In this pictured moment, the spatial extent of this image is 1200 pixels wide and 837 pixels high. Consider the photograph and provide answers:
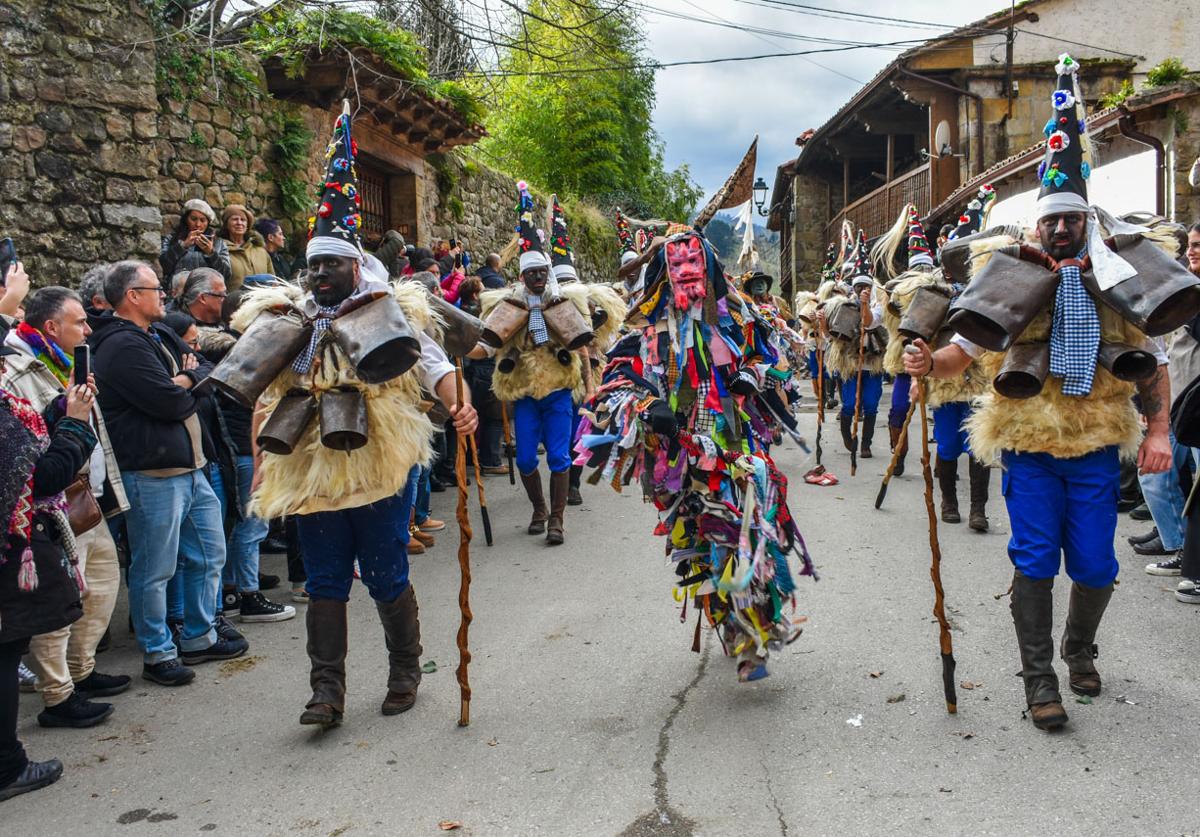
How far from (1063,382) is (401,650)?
3.01 meters

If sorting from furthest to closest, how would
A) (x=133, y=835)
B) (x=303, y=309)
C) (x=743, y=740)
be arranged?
(x=303, y=309), (x=743, y=740), (x=133, y=835)

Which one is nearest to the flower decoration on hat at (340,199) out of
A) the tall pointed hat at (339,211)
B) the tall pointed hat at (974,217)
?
the tall pointed hat at (339,211)

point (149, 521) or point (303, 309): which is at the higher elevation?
point (303, 309)

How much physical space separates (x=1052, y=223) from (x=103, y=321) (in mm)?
4393

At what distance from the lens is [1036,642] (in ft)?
12.5

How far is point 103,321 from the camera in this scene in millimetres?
4711

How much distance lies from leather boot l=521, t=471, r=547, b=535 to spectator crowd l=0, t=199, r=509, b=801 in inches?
82.5

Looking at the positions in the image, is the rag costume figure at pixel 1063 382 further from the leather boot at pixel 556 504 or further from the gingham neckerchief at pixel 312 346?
the leather boot at pixel 556 504

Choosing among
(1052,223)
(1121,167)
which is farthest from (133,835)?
(1121,167)

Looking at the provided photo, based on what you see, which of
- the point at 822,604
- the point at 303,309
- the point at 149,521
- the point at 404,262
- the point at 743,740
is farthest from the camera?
the point at 404,262

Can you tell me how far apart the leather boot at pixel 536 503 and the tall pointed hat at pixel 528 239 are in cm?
170

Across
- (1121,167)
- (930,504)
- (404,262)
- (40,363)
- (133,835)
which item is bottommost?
(133,835)

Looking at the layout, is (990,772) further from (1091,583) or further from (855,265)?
(855,265)

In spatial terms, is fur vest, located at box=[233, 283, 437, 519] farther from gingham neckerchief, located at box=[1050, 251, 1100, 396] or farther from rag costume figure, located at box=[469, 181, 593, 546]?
rag costume figure, located at box=[469, 181, 593, 546]
